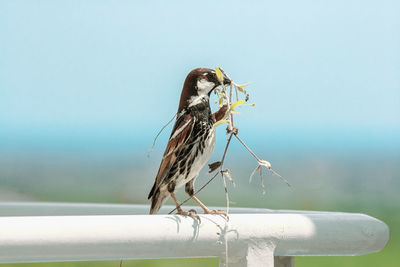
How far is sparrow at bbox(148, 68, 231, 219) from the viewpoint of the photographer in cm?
108

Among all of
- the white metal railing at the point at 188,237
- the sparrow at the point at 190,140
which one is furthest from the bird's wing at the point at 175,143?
the white metal railing at the point at 188,237

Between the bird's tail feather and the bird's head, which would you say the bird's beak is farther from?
the bird's tail feather

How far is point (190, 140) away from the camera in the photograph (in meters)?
1.08

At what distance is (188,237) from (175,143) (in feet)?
0.82

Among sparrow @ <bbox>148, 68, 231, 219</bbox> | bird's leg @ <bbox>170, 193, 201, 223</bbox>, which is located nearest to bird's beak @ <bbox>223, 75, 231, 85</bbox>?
sparrow @ <bbox>148, 68, 231, 219</bbox>

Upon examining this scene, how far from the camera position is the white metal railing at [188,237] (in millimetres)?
801

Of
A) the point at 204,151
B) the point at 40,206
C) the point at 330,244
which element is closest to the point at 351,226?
the point at 330,244

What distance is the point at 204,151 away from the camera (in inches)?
42.4

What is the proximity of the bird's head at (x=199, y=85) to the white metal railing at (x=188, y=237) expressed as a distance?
0.93 ft

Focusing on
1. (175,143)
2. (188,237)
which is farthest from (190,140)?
(188,237)

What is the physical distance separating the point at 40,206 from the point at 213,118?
50 cm

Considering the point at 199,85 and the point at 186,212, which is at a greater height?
the point at 199,85

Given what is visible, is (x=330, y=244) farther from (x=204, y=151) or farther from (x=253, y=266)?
(x=204, y=151)

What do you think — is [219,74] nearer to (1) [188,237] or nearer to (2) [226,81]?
(2) [226,81]
